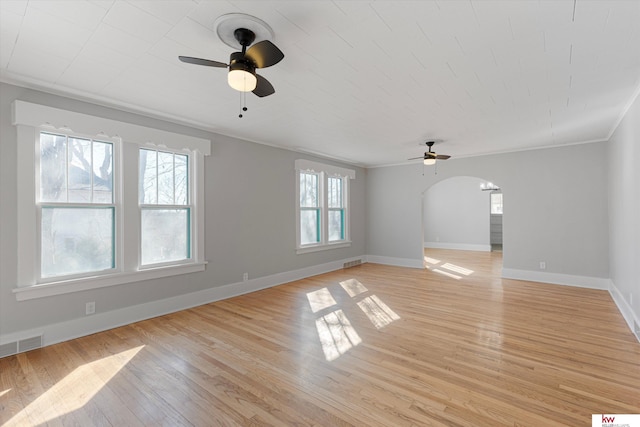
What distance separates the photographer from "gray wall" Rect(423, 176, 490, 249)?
10.4 meters

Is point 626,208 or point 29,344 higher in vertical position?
point 626,208

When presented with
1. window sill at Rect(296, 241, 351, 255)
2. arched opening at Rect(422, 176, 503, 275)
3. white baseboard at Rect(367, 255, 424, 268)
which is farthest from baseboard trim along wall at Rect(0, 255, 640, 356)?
arched opening at Rect(422, 176, 503, 275)

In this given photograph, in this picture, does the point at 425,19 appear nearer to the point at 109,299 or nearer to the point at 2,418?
the point at 2,418

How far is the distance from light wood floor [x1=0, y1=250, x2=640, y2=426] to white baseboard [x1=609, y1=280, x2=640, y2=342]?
96 millimetres

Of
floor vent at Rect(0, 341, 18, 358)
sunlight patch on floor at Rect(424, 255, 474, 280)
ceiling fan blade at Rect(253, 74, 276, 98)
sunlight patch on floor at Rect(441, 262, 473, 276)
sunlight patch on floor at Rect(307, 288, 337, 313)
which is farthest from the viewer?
sunlight patch on floor at Rect(441, 262, 473, 276)

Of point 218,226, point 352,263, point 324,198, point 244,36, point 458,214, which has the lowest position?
point 352,263

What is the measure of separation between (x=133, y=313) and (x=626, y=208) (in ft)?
20.6

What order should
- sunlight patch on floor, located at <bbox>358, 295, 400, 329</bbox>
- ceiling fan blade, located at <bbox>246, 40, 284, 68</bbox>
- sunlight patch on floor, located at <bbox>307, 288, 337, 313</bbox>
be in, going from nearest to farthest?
ceiling fan blade, located at <bbox>246, 40, 284, 68</bbox> → sunlight patch on floor, located at <bbox>358, 295, 400, 329</bbox> → sunlight patch on floor, located at <bbox>307, 288, 337, 313</bbox>

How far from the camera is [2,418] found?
196cm

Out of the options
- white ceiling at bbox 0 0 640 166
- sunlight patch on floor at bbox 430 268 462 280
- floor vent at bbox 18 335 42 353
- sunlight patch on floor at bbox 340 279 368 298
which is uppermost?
white ceiling at bbox 0 0 640 166

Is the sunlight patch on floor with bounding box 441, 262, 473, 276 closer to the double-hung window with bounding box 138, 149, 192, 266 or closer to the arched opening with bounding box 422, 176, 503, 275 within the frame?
the arched opening with bounding box 422, 176, 503, 275

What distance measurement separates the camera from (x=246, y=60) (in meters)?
1.98

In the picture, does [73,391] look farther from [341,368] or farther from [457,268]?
[457,268]

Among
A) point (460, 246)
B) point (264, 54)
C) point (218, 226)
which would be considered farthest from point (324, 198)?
point (460, 246)
